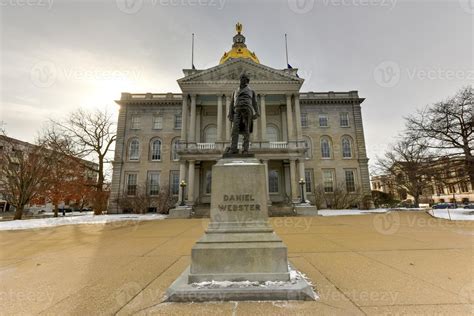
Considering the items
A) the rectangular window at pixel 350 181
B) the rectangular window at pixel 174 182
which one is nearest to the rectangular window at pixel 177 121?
the rectangular window at pixel 174 182

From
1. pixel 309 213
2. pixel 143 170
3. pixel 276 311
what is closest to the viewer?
pixel 276 311

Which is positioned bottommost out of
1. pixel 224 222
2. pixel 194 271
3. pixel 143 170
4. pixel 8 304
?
pixel 8 304

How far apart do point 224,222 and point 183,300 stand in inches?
51.4

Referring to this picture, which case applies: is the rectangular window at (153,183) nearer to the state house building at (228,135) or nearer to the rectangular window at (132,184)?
→ the state house building at (228,135)

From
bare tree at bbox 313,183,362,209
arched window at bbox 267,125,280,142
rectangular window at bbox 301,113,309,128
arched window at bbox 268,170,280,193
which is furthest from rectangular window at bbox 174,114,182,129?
bare tree at bbox 313,183,362,209

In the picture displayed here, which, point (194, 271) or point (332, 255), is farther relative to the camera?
point (332, 255)

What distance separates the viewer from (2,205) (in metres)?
44.2

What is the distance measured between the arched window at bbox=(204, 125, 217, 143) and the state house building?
0.42 feet

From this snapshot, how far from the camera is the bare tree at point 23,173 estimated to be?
16.5 m

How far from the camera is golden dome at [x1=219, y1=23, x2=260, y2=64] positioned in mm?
32594

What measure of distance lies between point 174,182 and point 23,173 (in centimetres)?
1479

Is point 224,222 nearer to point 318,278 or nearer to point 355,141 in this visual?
point 318,278

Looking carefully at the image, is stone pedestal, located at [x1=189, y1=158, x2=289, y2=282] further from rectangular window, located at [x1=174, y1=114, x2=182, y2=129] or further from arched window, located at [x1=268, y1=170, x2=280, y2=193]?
rectangular window, located at [x1=174, y1=114, x2=182, y2=129]

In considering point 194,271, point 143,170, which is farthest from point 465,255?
point 143,170
